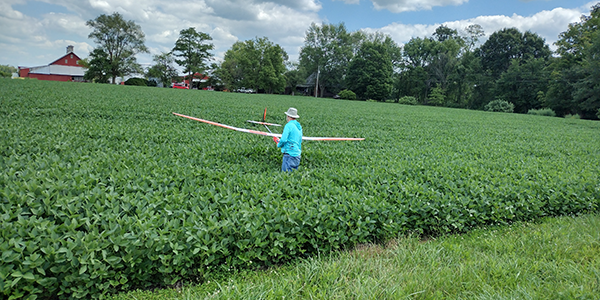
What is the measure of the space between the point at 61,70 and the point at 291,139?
92798 millimetres

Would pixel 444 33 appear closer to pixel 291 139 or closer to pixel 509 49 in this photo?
pixel 509 49

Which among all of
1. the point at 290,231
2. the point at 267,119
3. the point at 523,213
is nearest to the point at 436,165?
the point at 523,213

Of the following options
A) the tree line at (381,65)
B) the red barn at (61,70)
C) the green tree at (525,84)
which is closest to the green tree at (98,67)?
the tree line at (381,65)

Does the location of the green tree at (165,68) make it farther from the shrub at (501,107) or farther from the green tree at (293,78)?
the shrub at (501,107)

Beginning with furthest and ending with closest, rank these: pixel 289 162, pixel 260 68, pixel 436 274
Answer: pixel 260 68, pixel 289 162, pixel 436 274

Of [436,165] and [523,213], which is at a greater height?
[436,165]

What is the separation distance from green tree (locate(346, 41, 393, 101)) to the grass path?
6236 centimetres

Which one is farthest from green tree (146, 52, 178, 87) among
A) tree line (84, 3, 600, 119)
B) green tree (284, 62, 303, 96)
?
green tree (284, 62, 303, 96)

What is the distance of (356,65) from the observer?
67.2 metres

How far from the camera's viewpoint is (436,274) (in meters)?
3.57

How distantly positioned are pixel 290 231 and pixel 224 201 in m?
0.97

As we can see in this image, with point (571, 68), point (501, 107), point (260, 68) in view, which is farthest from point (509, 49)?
point (260, 68)

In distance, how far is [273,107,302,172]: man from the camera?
6488mm

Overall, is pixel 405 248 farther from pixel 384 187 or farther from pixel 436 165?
pixel 436 165
